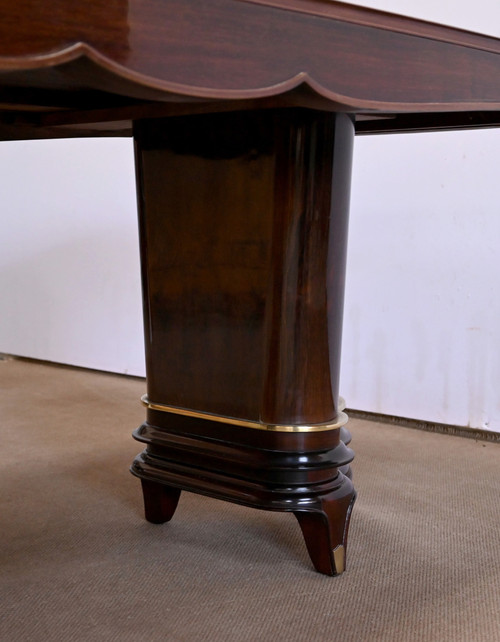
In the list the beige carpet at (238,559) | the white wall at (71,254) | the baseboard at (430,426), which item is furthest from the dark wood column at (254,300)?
the white wall at (71,254)

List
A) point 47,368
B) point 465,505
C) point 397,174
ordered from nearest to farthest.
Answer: point 465,505 → point 397,174 → point 47,368

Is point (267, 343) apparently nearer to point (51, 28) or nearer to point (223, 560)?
point (223, 560)

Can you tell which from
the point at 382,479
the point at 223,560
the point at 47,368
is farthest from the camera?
the point at 47,368

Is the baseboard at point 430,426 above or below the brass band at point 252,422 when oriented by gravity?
below

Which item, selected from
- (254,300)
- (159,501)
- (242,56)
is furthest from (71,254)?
(242,56)

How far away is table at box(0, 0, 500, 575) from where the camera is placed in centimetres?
89

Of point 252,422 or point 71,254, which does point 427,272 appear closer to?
point 252,422

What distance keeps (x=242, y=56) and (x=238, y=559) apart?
0.82 meters

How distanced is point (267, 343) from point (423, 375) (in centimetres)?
109

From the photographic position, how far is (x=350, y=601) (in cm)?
111

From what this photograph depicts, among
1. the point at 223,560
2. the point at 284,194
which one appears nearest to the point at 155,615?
the point at 223,560

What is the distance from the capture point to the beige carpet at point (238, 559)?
3.43 feet

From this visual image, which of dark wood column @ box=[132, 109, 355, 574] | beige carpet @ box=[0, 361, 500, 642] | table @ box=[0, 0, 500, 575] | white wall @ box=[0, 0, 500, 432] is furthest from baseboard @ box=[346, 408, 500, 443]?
dark wood column @ box=[132, 109, 355, 574]

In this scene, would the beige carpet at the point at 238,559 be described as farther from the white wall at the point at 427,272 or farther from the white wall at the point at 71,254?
the white wall at the point at 71,254
